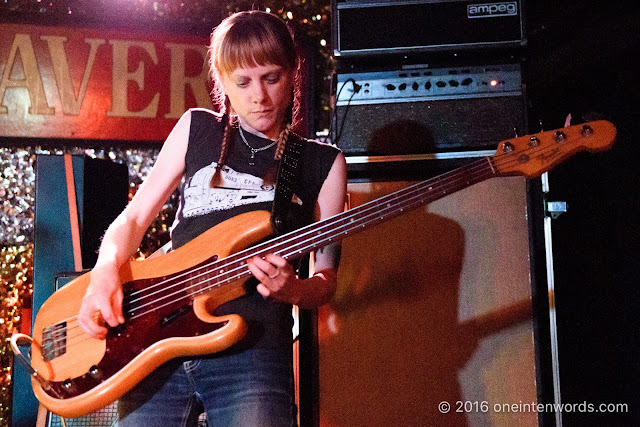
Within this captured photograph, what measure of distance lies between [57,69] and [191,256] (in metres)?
1.99

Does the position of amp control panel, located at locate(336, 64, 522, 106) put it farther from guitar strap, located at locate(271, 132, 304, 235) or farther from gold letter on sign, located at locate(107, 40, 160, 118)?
gold letter on sign, located at locate(107, 40, 160, 118)

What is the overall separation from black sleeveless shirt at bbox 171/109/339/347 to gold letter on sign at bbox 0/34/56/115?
169cm

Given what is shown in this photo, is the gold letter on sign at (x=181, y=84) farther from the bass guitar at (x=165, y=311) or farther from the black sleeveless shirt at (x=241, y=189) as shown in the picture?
the bass guitar at (x=165, y=311)

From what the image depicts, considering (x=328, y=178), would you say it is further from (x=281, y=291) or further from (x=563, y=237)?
(x=563, y=237)

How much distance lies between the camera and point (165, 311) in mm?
1242

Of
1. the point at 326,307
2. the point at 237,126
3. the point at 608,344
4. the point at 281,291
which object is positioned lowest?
the point at 608,344

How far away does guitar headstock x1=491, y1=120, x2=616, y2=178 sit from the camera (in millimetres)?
1454

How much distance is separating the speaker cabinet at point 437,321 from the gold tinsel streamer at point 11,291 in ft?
5.76

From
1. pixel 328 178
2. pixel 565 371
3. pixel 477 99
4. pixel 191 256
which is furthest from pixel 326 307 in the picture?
pixel 565 371

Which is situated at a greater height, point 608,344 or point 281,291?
point 281,291

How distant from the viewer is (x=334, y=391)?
5.79 ft

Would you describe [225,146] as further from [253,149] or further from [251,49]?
[251,49]

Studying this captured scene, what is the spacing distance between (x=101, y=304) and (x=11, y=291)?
1.89m

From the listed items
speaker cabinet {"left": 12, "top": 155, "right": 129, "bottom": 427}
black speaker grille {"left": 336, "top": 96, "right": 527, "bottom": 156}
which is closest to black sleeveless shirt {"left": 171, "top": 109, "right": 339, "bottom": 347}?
black speaker grille {"left": 336, "top": 96, "right": 527, "bottom": 156}
